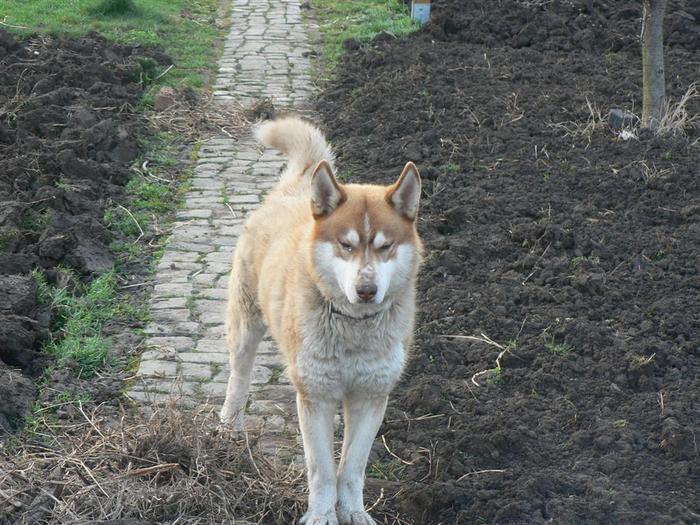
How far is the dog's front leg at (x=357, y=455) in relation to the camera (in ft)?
17.1

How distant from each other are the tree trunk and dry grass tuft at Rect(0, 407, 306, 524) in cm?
606

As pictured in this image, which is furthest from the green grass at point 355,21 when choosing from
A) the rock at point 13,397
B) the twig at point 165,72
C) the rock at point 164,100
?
the rock at point 13,397

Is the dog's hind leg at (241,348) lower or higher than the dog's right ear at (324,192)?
lower

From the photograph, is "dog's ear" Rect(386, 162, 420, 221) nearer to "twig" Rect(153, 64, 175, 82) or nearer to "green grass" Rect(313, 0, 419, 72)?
"twig" Rect(153, 64, 175, 82)

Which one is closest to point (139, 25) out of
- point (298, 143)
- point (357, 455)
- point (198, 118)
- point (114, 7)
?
point (114, 7)

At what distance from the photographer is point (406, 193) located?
5.28 metres

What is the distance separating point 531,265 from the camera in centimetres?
786

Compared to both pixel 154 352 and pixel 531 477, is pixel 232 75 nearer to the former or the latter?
pixel 154 352

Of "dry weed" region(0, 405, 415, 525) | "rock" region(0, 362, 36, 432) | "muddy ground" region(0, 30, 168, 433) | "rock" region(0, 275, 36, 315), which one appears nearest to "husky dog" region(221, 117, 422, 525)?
"dry weed" region(0, 405, 415, 525)

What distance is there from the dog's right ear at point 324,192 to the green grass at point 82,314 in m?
2.33

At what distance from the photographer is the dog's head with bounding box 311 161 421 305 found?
16.4 feet

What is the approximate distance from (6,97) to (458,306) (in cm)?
598

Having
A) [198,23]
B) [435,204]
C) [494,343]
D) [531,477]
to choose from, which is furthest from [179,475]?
[198,23]

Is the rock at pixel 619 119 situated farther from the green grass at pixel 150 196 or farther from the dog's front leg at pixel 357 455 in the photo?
the dog's front leg at pixel 357 455
